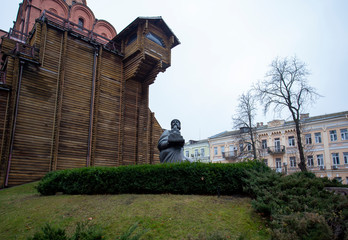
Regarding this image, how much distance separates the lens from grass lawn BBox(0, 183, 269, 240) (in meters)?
6.34

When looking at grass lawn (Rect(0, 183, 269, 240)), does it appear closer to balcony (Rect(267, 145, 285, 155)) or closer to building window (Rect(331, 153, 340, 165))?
building window (Rect(331, 153, 340, 165))

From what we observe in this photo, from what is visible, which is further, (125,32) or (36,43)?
(125,32)

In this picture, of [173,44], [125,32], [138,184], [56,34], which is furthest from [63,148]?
[173,44]

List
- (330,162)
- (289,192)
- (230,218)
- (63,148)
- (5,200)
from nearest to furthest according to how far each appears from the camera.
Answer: (230,218) → (289,192) → (5,200) → (63,148) → (330,162)

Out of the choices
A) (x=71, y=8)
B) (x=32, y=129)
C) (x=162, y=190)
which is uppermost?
(x=71, y=8)

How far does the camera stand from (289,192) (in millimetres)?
7438

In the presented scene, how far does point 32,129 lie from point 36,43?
6101mm

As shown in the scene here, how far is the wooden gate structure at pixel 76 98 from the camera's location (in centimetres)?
1574

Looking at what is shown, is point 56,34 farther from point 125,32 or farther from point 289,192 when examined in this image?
point 289,192

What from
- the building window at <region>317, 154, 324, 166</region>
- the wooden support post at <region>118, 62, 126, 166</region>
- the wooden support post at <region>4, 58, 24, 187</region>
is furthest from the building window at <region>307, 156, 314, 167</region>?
the wooden support post at <region>4, 58, 24, 187</region>

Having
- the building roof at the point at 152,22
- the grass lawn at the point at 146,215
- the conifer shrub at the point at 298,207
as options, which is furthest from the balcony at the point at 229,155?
the grass lawn at the point at 146,215

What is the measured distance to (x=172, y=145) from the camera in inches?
430

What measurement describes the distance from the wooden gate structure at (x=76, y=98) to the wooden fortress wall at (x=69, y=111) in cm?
5

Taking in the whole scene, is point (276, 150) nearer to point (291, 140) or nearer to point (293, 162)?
point (291, 140)
